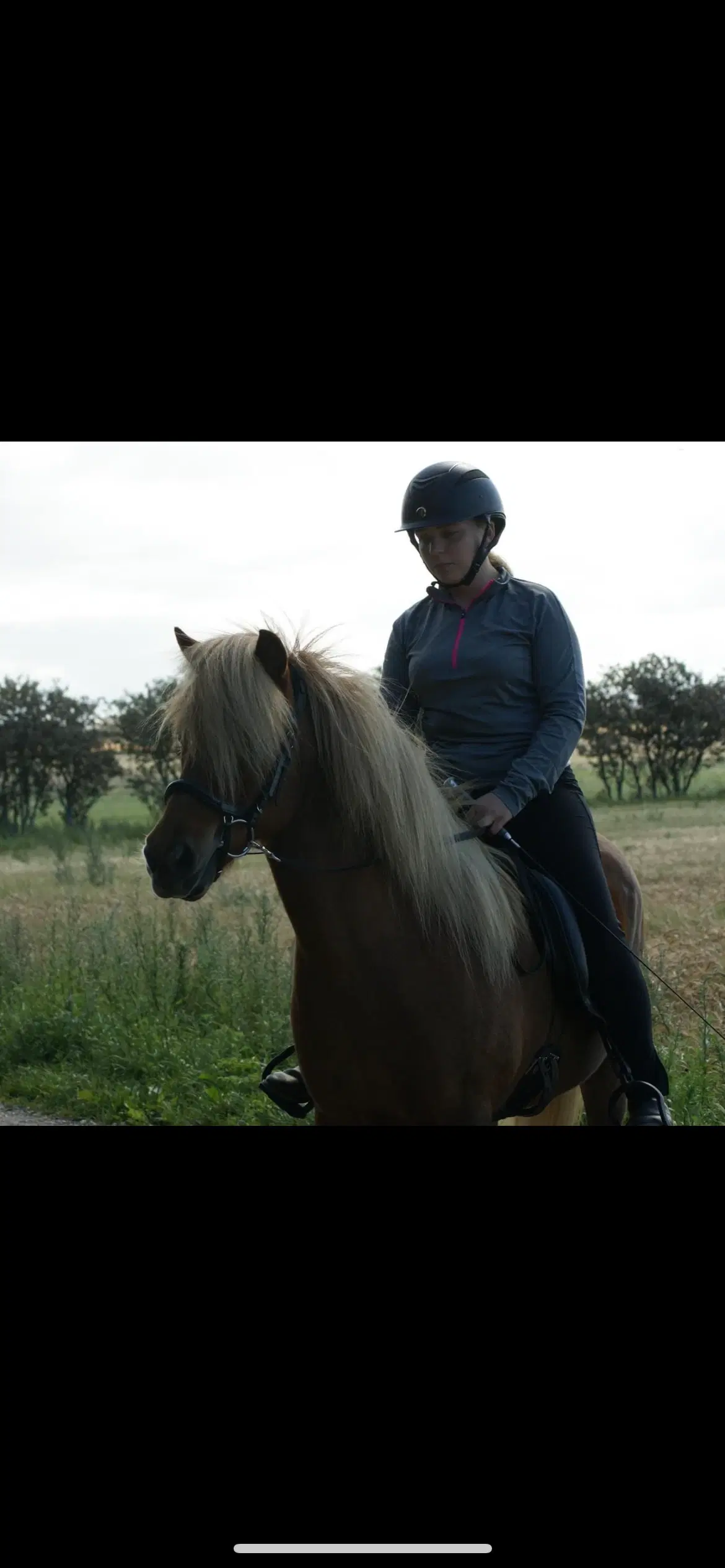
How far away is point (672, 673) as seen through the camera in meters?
9.83

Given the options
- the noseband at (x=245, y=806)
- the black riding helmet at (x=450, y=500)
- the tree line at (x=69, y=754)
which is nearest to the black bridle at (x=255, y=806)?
the noseband at (x=245, y=806)

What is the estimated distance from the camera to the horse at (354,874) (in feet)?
9.13

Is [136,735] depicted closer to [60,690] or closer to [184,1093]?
[60,690]

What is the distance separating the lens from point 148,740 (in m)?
9.14

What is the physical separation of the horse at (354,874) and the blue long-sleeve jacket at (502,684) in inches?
13.3

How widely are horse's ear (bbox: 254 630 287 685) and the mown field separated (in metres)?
2.05

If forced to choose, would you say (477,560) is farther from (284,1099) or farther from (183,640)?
(284,1099)

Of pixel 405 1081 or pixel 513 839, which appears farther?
pixel 513 839

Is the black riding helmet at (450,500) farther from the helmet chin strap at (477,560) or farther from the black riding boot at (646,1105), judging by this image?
the black riding boot at (646,1105)

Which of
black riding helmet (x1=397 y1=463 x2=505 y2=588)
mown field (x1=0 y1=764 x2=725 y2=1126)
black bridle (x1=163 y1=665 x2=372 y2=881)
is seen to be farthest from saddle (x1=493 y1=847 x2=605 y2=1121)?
mown field (x1=0 y1=764 x2=725 y2=1126)

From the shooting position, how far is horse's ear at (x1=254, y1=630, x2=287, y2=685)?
9.23 feet
